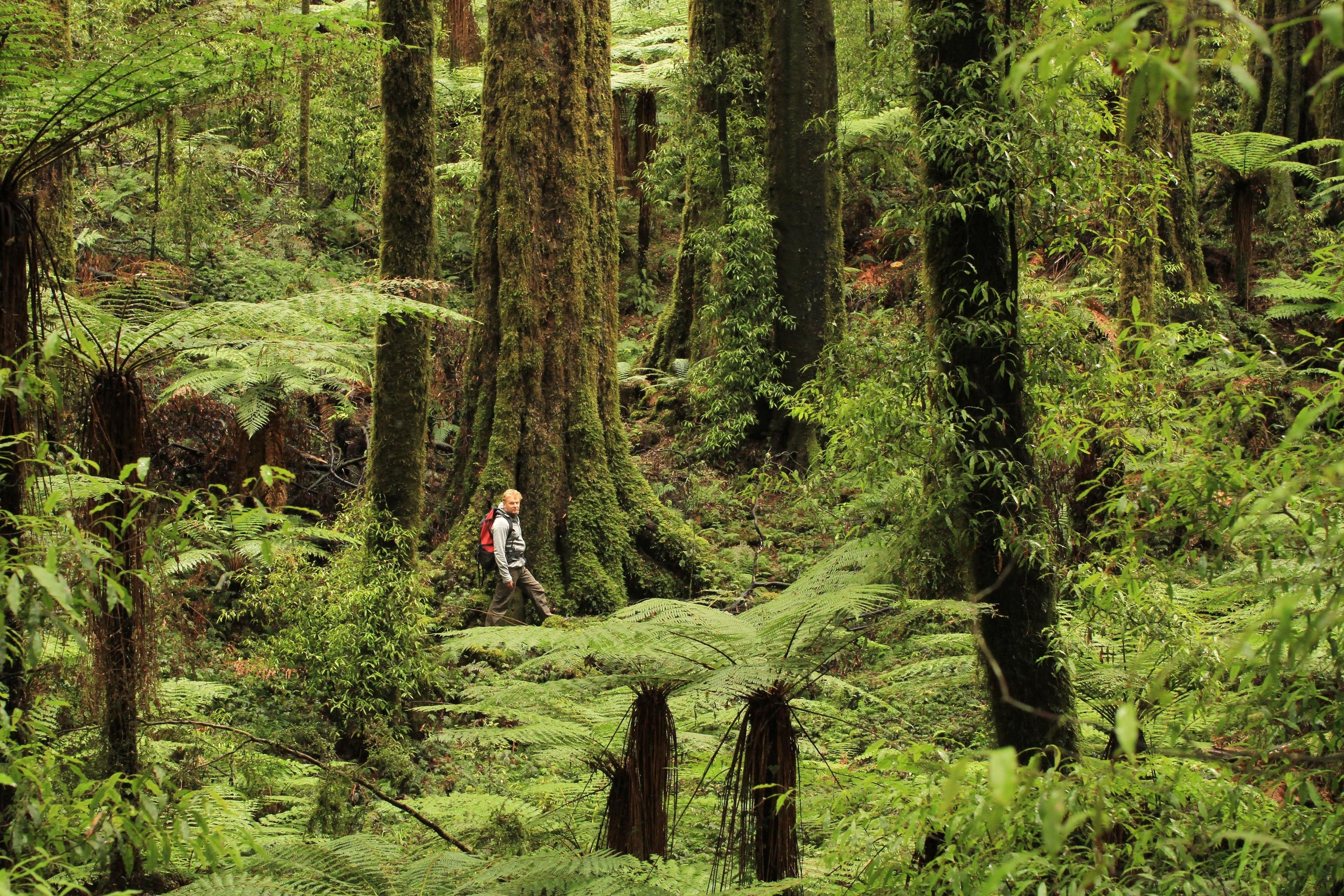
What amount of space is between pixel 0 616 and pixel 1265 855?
10.1 feet

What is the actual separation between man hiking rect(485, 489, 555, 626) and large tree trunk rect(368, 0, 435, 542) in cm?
101

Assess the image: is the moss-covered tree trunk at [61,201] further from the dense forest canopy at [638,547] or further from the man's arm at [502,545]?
the man's arm at [502,545]

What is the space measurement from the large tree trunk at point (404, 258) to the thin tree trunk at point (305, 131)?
36.9ft

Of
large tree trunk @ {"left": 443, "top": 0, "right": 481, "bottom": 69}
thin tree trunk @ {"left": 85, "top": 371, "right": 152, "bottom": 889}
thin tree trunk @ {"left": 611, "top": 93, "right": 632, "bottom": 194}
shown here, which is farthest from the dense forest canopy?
thin tree trunk @ {"left": 611, "top": 93, "right": 632, "bottom": 194}

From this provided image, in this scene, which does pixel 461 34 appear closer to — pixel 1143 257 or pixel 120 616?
pixel 1143 257

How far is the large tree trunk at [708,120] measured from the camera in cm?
1402

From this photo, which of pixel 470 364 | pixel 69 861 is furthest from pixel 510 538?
pixel 69 861

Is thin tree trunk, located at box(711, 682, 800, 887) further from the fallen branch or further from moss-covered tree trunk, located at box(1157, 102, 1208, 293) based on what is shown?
moss-covered tree trunk, located at box(1157, 102, 1208, 293)

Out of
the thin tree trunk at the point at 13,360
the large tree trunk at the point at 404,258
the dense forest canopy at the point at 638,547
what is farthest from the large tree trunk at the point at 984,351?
the large tree trunk at the point at 404,258

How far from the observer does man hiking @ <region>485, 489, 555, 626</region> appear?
339 inches

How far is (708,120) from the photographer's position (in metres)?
14.1

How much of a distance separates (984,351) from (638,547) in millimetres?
5987

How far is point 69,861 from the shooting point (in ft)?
8.94

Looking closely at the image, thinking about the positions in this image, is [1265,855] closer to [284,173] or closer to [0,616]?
[0,616]
